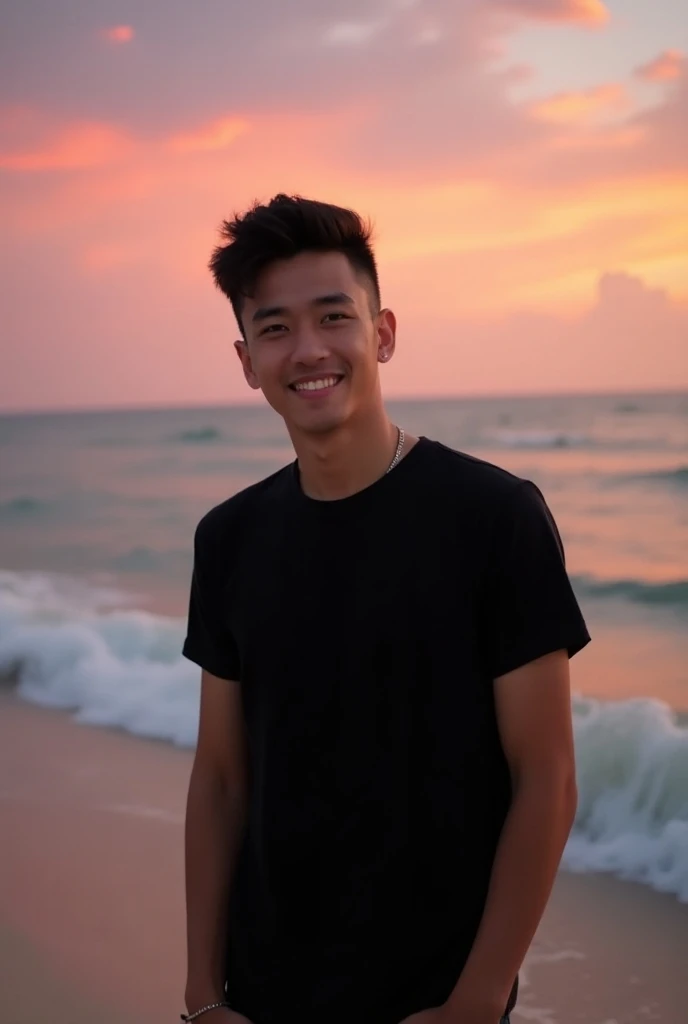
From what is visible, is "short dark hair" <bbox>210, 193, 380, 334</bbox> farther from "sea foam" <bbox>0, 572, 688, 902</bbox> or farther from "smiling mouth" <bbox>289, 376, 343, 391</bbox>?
"sea foam" <bbox>0, 572, 688, 902</bbox>

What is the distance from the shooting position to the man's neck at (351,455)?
1698mm

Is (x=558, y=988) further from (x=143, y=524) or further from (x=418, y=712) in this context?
(x=143, y=524)

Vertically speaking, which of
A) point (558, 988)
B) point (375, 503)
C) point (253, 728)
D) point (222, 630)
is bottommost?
point (558, 988)

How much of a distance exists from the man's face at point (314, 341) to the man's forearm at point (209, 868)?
68 centimetres

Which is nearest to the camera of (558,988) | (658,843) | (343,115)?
(558,988)

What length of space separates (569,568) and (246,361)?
30.0 ft

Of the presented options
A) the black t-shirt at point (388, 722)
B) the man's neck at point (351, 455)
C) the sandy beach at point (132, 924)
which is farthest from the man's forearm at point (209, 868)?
the sandy beach at point (132, 924)

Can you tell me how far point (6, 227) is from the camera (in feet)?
55.3

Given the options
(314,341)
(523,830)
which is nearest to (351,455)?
(314,341)

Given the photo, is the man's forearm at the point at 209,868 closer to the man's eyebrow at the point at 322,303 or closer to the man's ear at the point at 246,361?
the man's ear at the point at 246,361

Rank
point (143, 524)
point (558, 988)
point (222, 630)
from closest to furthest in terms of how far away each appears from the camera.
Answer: point (222, 630) → point (558, 988) → point (143, 524)

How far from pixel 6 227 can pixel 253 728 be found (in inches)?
654

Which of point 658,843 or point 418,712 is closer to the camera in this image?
point 418,712

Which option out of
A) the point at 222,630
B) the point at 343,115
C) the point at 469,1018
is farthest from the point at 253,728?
the point at 343,115
